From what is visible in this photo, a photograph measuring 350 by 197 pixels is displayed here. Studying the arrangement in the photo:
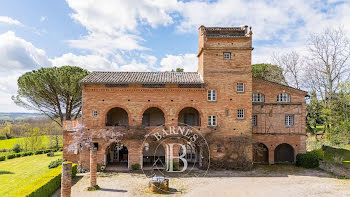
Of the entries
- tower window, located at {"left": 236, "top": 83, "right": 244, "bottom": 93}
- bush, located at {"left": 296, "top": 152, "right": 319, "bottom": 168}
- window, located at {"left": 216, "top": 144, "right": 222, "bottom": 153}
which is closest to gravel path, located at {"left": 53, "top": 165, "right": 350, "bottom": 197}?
bush, located at {"left": 296, "top": 152, "right": 319, "bottom": 168}

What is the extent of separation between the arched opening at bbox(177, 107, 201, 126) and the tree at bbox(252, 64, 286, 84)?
62.9 ft

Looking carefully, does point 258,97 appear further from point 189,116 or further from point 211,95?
point 189,116

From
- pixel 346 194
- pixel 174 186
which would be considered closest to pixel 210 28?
pixel 174 186

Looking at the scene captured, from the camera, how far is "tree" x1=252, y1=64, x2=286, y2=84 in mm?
38312

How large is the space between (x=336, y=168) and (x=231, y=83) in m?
11.7

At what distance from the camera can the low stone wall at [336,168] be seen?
20544 mm

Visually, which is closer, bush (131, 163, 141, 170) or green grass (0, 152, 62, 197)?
green grass (0, 152, 62, 197)

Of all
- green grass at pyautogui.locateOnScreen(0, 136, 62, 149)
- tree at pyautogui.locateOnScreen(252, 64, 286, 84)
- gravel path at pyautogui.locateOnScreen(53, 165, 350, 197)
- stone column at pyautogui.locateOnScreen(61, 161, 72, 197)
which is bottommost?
green grass at pyautogui.locateOnScreen(0, 136, 62, 149)

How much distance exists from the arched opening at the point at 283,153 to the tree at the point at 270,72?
14.9 m

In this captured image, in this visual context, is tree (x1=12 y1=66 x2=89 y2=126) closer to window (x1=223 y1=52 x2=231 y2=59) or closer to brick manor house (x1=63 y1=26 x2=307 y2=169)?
brick manor house (x1=63 y1=26 x2=307 y2=169)

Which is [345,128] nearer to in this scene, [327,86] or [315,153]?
[315,153]

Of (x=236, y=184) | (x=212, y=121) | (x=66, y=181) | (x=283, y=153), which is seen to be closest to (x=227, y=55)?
(x=212, y=121)

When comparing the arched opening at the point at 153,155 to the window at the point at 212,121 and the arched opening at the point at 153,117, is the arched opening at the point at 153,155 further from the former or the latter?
the window at the point at 212,121

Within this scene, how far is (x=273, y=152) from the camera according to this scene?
80.5ft
